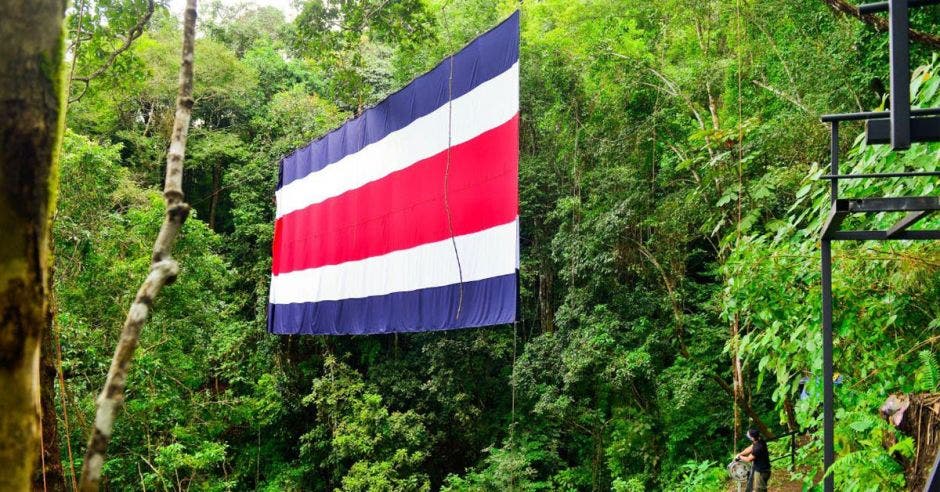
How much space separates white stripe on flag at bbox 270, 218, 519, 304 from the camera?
3572 millimetres

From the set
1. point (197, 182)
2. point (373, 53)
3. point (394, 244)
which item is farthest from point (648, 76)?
point (197, 182)

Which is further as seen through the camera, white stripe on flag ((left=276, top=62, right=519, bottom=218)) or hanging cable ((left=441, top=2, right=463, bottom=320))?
hanging cable ((left=441, top=2, right=463, bottom=320))

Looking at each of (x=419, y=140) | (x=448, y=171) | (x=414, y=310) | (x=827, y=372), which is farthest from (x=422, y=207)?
(x=827, y=372)

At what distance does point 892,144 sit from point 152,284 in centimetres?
152

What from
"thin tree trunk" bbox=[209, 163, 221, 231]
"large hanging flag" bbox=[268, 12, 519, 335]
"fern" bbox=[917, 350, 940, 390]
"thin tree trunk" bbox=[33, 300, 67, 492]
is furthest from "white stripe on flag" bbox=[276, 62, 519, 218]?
"thin tree trunk" bbox=[209, 163, 221, 231]

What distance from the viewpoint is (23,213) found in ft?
3.26

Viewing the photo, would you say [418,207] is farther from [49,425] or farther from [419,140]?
[49,425]

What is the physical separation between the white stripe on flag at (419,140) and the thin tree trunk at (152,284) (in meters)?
2.26

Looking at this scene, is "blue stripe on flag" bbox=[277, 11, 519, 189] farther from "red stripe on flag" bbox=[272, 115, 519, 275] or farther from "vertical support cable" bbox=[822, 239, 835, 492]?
"vertical support cable" bbox=[822, 239, 835, 492]

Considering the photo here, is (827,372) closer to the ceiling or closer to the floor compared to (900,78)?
closer to the floor

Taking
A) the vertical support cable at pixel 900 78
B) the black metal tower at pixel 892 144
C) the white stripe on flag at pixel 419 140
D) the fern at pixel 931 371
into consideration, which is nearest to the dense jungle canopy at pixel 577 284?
the fern at pixel 931 371

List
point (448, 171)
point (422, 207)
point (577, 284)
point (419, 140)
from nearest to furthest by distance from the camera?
point (448, 171) → point (422, 207) → point (419, 140) → point (577, 284)

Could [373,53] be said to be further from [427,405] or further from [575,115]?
[427,405]

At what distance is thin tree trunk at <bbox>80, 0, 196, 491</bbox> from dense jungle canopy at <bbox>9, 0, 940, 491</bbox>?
6.67 feet
